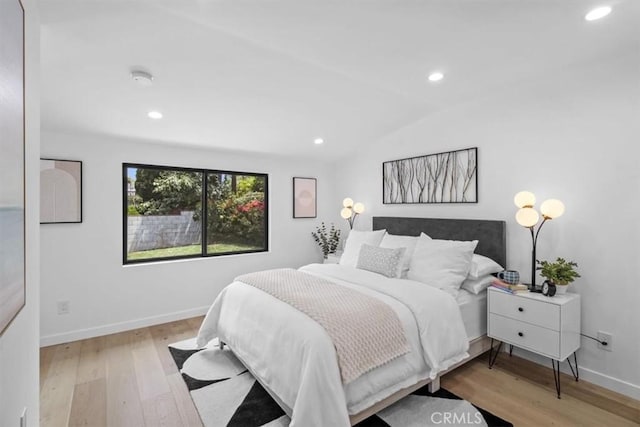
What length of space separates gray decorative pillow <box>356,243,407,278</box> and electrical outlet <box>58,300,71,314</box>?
300 cm

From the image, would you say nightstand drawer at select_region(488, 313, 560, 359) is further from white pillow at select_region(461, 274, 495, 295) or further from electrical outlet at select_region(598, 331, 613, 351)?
electrical outlet at select_region(598, 331, 613, 351)

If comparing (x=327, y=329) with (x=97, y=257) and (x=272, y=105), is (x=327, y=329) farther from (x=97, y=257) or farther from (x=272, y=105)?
(x=97, y=257)

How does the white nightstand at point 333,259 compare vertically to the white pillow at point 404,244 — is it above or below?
below

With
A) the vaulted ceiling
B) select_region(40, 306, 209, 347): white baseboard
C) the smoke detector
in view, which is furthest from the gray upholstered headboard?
the smoke detector

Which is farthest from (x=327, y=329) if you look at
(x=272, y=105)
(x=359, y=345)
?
(x=272, y=105)

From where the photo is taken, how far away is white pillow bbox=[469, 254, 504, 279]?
275cm

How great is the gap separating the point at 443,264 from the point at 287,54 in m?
2.17

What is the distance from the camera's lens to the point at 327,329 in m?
1.83

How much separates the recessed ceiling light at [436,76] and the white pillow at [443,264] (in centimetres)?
149

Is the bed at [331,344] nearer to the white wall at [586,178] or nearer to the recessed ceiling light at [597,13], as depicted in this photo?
the white wall at [586,178]

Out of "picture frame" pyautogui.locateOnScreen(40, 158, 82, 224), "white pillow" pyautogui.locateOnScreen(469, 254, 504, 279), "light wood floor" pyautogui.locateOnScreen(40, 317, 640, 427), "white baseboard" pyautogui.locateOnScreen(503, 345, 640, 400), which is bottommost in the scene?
"light wood floor" pyautogui.locateOnScreen(40, 317, 640, 427)

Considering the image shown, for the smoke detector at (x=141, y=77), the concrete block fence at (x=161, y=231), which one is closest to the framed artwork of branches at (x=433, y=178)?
the concrete block fence at (x=161, y=231)

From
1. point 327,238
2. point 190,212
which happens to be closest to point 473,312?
point 327,238

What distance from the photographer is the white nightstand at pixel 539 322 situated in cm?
227
